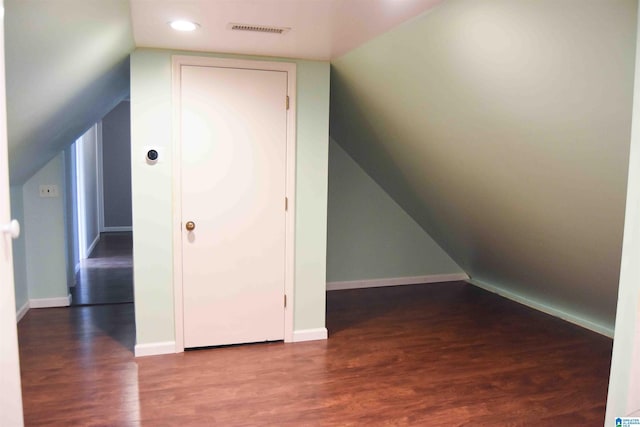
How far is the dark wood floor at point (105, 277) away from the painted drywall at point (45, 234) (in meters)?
0.31

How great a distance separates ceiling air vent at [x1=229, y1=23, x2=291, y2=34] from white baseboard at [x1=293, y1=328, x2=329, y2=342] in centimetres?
208

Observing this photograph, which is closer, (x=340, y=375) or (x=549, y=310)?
(x=340, y=375)

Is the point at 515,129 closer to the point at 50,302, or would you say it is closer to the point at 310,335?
the point at 310,335

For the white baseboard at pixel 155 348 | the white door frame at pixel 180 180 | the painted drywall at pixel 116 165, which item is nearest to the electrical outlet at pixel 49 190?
the white door frame at pixel 180 180

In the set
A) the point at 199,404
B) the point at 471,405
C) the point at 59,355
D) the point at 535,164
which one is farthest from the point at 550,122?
the point at 59,355

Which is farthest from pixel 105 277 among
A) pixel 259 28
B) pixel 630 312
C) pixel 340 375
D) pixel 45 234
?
pixel 630 312

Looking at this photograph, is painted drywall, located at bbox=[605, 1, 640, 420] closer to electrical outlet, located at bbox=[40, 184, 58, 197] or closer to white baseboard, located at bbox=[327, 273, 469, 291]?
white baseboard, located at bbox=[327, 273, 469, 291]

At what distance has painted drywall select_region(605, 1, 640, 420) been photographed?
1.28 m

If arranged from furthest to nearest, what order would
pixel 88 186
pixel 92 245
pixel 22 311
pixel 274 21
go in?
pixel 92 245 < pixel 88 186 < pixel 22 311 < pixel 274 21

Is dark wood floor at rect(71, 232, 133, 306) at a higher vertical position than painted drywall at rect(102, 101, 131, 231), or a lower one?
lower

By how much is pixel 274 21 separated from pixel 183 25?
510 mm

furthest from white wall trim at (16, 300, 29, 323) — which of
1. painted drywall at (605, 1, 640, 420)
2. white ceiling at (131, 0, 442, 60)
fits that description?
painted drywall at (605, 1, 640, 420)

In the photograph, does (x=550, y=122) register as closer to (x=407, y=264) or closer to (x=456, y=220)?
(x=456, y=220)

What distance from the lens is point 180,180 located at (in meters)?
3.16
